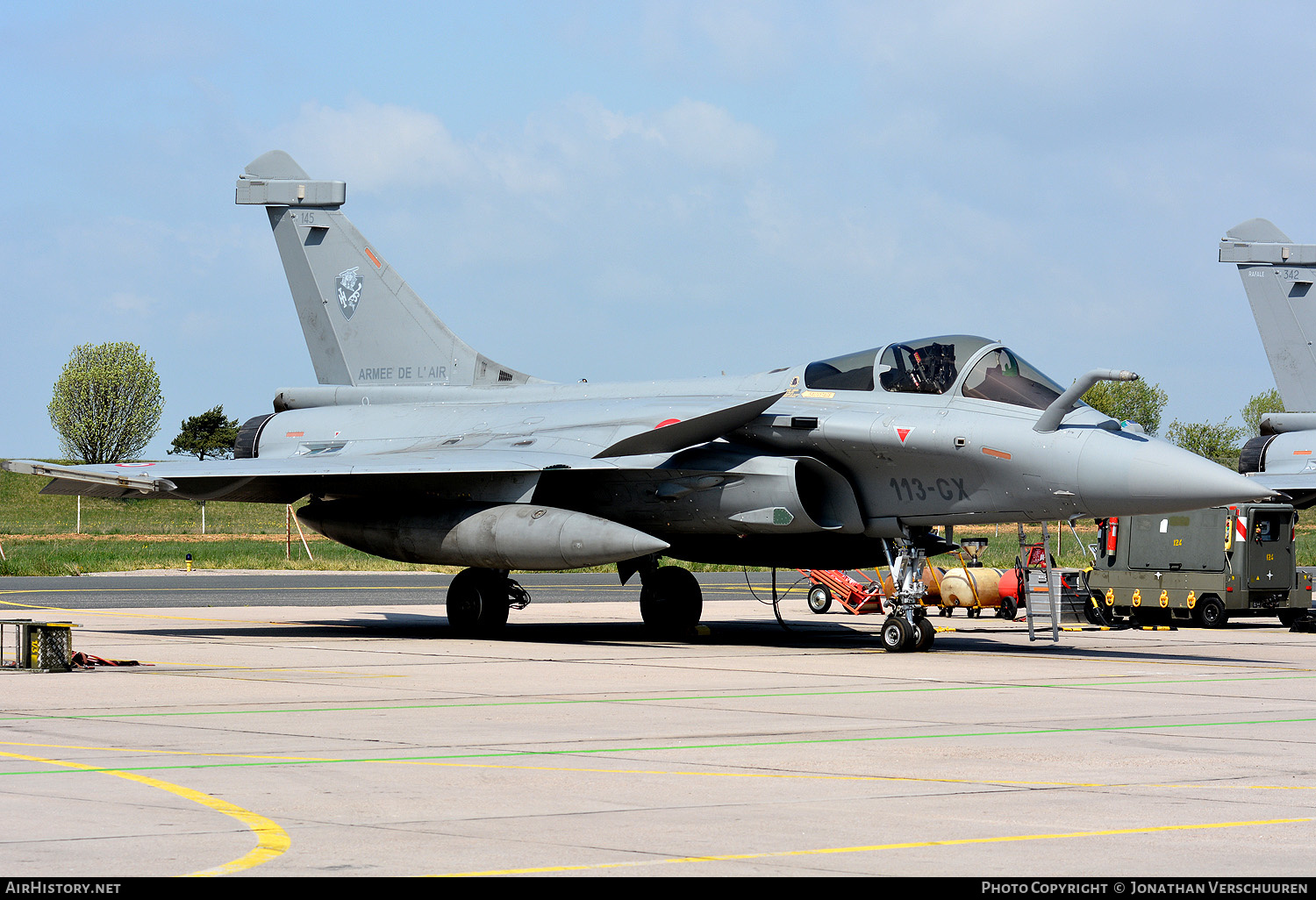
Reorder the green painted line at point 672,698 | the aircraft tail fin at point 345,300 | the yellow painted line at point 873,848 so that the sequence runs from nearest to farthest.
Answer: the yellow painted line at point 873,848 < the green painted line at point 672,698 < the aircraft tail fin at point 345,300

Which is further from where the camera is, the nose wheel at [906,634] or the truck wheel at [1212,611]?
the truck wheel at [1212,611]

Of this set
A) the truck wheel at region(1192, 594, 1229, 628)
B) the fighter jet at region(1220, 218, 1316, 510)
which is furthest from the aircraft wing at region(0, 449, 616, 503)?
the fighter jet at region(1220, 218, 1316, 510)

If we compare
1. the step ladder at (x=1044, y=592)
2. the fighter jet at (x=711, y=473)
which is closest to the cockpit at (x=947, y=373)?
the fighter jet at (x=711, y=473)

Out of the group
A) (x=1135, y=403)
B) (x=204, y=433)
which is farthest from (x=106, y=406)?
(x=1135, y=403)

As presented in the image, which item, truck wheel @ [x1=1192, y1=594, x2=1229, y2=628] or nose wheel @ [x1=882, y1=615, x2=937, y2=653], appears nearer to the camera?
nose wheel @ [x1=882, y1=615, x2=937, y2=653]

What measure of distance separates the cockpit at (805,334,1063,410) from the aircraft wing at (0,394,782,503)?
90cm

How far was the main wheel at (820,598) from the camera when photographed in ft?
80.0

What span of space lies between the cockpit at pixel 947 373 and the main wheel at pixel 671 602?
141 inches

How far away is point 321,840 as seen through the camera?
536cm

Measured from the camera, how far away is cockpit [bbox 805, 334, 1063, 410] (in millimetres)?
15008

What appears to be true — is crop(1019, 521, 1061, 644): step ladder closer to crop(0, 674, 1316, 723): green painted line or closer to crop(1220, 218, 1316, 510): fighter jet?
crop(0, 674, 1316, 723): green painted line

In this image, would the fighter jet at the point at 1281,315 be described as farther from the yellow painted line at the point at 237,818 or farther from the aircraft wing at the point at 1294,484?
the yellow painted line at the point at 237,818
